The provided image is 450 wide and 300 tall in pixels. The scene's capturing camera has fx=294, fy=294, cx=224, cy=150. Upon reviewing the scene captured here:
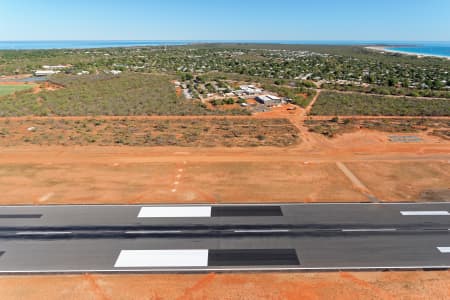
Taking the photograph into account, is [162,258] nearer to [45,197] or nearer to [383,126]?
[45,197]

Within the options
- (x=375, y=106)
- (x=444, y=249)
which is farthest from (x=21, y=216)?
(x=375, y=106)

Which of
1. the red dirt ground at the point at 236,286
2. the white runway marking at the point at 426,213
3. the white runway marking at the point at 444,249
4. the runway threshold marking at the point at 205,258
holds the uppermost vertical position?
the white runway marking at the point at 426,213

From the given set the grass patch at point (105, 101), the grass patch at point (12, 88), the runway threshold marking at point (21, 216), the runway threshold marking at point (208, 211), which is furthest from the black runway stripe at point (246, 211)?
the grass patch at point (12, 88)

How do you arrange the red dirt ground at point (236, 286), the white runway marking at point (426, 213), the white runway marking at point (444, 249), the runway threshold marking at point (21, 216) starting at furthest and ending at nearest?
the white runway marking at point (426, 213) → the runway threshold marking at point (21, 216) → the white runway marking at point (444, 249) → the red dirt ground at point (236, 286)

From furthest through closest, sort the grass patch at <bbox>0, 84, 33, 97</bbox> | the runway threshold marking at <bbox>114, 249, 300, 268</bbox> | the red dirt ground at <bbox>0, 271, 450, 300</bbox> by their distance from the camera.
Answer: the grass patch at <bbox>0, 84, 33, 97</bbox> → the runway threshold marking at <bbox>114, 249, 300, 268</bbox> → the red dirt ground at <bbox>0, 271, 450, 300</bbox>

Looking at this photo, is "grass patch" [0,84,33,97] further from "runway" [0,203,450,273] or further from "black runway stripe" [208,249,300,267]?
"black runway stripe" [208,249,300,267]

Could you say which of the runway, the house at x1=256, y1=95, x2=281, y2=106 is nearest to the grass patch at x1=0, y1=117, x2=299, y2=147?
the house at x1=256, y1=95, x2=281, y2=106

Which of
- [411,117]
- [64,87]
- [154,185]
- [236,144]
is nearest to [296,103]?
[411,117]

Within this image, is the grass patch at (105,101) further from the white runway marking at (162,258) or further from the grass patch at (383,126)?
the white runway marking at (162,258)
